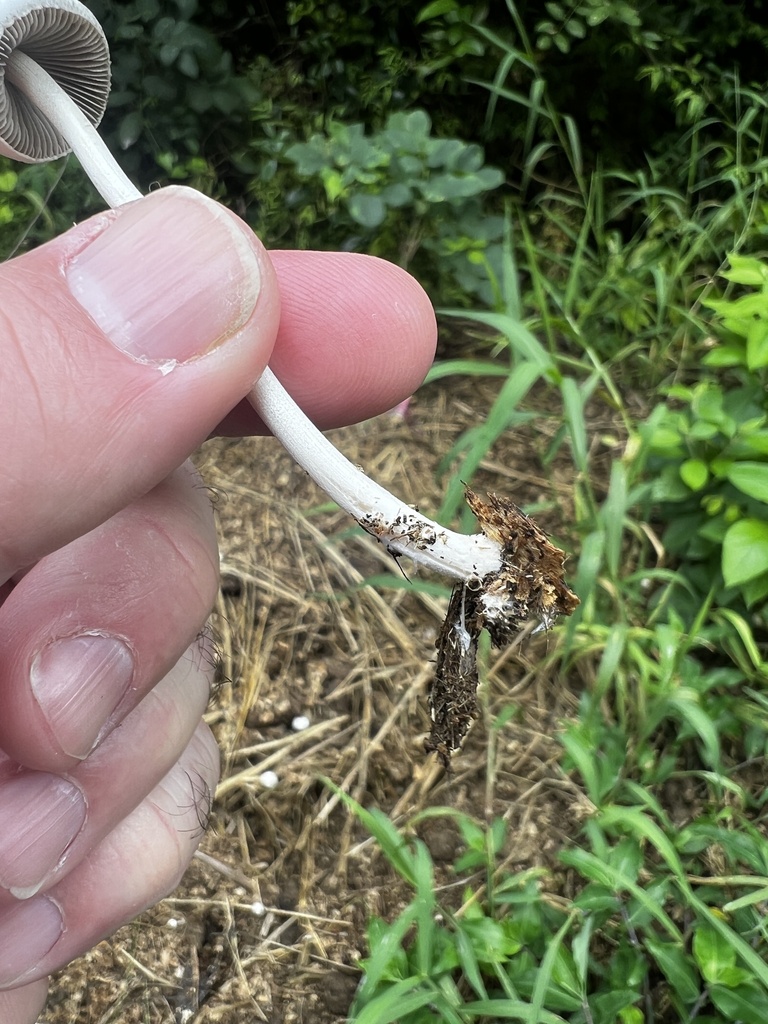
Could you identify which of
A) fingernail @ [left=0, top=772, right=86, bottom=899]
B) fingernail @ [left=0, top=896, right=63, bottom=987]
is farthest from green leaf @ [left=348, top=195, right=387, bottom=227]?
fingernail @ [left=0, top=896, right=63, bottom=987]

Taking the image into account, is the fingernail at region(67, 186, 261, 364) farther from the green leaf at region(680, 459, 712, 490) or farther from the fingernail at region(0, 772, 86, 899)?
the green leaf at region(680, 459, 712, 490)

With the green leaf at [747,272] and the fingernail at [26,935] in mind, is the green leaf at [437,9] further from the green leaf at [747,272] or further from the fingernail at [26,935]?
the fingernail at [26,935]

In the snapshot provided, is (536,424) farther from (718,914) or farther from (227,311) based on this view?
(227,311)

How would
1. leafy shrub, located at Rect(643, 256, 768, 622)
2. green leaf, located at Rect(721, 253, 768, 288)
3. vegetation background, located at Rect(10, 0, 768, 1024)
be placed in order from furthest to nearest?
green leaf, located at Rect(721, 253, 768, 288)
leafy shrub, located at Rect(643, 256, 768, 622)
vegetation background, located at Rect(10, 0, 768, 1024)

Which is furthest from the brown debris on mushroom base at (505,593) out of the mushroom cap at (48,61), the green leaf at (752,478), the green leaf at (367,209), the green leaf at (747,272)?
the green leaf at (367,209)

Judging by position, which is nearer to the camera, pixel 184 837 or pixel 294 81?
pixel 184 837

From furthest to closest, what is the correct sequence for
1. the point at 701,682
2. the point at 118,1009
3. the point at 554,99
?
the point at 554,99, the point at 701,682, the point at 118,1009

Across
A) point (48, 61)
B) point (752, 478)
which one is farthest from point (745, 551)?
point (48, 61)

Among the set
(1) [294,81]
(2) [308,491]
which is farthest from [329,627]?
(1) [294,81]
